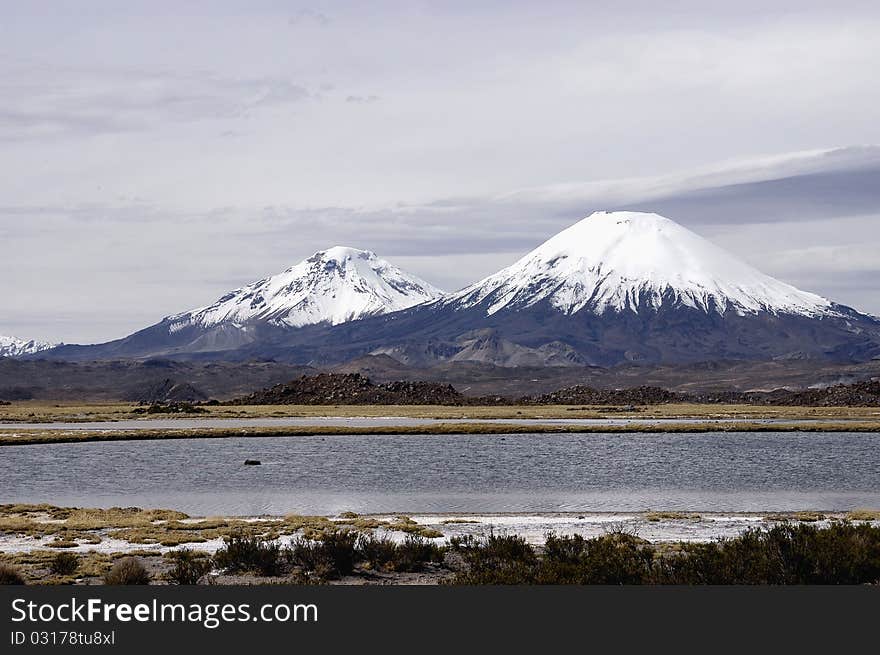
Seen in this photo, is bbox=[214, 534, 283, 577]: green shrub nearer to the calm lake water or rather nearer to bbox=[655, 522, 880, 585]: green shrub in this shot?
bbox=[655, 522, 880, 585]: green shrub

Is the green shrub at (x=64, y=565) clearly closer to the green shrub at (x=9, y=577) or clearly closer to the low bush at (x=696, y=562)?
the green shrub at (x=9, y=577)

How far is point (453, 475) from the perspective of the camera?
48.4m

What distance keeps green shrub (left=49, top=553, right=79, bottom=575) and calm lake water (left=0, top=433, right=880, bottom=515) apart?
514 inches

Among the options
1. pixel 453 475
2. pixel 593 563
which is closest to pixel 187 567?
pixel 593 563

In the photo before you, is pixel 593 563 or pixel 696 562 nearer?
pixel 593 563

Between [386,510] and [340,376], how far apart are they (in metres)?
134

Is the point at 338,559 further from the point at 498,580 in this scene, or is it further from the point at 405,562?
the point at 498,580

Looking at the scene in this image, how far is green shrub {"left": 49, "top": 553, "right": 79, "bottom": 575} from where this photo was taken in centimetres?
2130

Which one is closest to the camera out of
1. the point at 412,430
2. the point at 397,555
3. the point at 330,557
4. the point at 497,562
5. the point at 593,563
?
the point at 593,563

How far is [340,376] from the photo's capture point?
168875 millimetres

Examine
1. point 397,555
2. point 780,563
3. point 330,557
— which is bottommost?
point 780,563

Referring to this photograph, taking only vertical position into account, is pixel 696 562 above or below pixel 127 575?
below

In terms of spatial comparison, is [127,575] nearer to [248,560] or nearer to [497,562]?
[248,560]

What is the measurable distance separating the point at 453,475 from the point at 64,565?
28.3 meters
